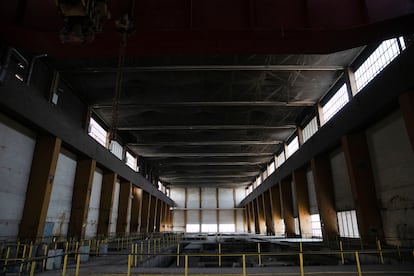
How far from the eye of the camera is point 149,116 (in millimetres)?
22953

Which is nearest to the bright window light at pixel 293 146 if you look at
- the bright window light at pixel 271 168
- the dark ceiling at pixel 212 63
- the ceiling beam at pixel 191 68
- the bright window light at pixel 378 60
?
the dark ceiling at pixel 212 63

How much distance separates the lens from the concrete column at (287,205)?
2895cm

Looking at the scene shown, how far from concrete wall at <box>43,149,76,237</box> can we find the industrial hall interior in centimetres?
12

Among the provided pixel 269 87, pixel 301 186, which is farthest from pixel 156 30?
pixel 301 186

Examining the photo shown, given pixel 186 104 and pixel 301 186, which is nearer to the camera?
pixel 186 104

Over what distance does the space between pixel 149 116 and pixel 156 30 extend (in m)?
15.1

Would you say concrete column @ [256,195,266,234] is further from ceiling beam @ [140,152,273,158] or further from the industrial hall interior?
the industrial hall interior

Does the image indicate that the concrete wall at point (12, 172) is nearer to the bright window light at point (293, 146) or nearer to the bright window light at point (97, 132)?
the bright window light at point (97, 132)

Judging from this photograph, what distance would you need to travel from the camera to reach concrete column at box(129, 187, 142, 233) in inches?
1288

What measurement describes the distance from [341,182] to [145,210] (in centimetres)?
2602

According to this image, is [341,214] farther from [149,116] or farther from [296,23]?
[149,116]

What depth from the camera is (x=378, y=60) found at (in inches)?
545

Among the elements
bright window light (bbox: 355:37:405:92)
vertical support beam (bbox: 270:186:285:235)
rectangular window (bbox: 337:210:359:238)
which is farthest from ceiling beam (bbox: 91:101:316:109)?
vertical support beam (bbox: 270:186:285:235)

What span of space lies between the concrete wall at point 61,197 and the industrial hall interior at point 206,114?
0.12m
